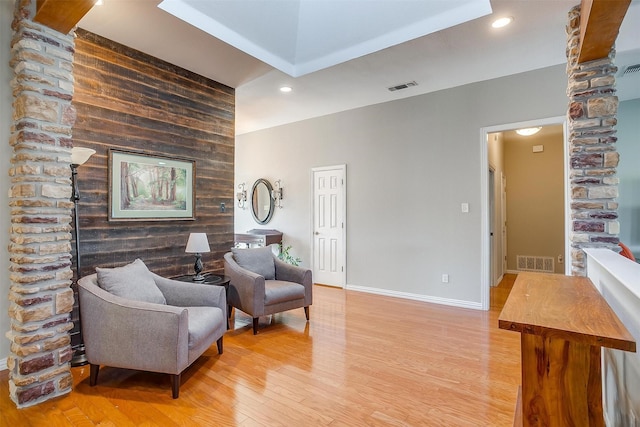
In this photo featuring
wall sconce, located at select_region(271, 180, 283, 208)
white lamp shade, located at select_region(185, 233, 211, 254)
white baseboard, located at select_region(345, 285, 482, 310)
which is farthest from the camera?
wall sconce, located at select_region(271, 180, 283, 208)

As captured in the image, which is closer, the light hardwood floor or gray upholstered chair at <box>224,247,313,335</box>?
the light hardwood floor

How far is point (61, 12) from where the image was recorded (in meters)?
2.04

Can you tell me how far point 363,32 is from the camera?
3.32 meters

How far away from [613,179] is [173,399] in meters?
3.42

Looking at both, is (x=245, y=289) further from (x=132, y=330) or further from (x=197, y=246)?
(x=132, y=330)

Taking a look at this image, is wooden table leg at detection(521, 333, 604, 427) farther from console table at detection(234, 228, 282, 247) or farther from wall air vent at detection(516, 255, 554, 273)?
wall air vent at detection(516, 255, 554, 273)

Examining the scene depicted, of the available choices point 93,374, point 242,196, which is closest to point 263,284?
point 93,374

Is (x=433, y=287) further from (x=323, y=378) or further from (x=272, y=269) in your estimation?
(x=323, y=378)

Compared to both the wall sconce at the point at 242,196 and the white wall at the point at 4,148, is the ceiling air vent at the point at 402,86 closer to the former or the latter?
the wall sconce at the point at 242,196

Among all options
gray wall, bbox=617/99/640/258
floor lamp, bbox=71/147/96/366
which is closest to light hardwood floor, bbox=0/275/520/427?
floor lamp, bbox=71/147/96/366

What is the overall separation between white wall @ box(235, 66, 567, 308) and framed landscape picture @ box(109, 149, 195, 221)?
7.99 feet

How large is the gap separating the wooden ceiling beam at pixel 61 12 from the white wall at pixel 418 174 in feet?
12.3

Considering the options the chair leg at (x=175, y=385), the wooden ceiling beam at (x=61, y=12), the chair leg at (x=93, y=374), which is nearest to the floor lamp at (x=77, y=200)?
the chair leg at (x=93, y=374)

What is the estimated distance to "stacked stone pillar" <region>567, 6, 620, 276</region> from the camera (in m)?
2.38
